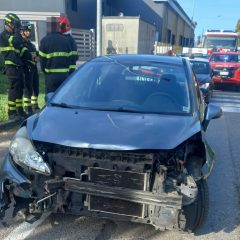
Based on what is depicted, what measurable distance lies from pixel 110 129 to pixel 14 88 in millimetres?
4381

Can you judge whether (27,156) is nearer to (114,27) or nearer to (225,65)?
(225,65)

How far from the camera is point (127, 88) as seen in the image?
4.31 metres

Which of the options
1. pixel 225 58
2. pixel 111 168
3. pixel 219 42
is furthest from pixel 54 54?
pixel 219 42

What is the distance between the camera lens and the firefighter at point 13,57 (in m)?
6.92

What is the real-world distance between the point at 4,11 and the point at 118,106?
64.7 feet

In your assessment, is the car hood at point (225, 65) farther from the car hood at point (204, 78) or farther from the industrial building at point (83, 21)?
the industrial building at point (83, 21)

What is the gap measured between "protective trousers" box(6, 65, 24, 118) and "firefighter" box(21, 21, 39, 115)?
12.9 inches

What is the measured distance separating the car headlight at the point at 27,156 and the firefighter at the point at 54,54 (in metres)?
3.80

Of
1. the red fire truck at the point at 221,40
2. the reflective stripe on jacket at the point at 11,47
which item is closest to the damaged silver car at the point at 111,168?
the reflective stripe on jacket at the point at 11,47

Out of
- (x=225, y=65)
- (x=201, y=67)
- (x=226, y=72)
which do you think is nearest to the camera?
(x=201, y=67)

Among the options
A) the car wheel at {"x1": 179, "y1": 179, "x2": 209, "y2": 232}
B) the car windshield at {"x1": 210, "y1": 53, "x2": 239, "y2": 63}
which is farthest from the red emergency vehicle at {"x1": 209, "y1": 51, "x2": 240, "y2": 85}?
the car wheel at {"x1": 179, "y1": 179, "x2": 209, "y2": 232}

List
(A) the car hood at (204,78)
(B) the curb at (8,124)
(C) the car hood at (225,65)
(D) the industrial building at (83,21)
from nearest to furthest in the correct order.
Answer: (B) the curb at (8,124) → (A) the car hood at (204,78) → (C) the car hood at (225,65) → (D) the industrial building at (83,21)

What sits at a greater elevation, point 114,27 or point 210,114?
point 210,114

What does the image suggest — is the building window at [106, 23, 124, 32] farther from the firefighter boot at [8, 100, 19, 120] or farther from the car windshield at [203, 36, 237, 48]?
the firefighter boot at [8, 100, 19, 120]
